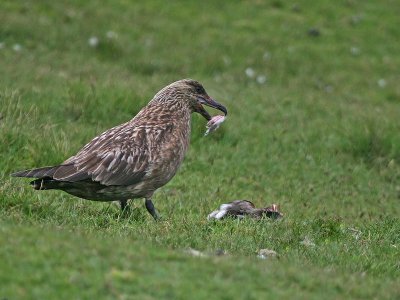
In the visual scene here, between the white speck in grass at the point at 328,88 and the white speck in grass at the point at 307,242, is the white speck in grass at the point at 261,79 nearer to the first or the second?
the white speck in grass at the point at 328,88

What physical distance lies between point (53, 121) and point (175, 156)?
3.56 m

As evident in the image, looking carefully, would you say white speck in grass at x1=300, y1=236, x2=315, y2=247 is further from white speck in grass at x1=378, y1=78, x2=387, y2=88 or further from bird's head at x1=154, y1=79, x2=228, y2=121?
white speck in grass at x1=378, y1=78, x2=387, y2=88

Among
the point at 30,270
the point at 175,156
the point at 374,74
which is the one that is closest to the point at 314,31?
the point at 374,74

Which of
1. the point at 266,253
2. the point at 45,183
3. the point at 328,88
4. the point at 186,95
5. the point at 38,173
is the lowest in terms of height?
the point at 328,88

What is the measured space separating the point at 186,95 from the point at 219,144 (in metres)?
2.95

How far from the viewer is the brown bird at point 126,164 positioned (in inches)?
295

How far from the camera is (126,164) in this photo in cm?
770

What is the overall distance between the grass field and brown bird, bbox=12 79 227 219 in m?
0.21

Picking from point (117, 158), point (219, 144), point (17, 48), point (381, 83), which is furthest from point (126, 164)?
point (381, 83)

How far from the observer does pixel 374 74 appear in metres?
17.4

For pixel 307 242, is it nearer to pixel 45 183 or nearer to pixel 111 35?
pixel 45 183

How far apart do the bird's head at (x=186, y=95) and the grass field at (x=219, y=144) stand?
1002 mm

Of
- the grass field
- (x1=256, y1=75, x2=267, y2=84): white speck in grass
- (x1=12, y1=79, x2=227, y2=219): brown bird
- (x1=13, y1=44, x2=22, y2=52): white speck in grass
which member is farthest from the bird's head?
(x1=256, y1=75, x2=267, y2=84): white speck in grass

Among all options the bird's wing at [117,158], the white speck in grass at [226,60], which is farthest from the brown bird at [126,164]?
the white speck in grass at [226,60]
